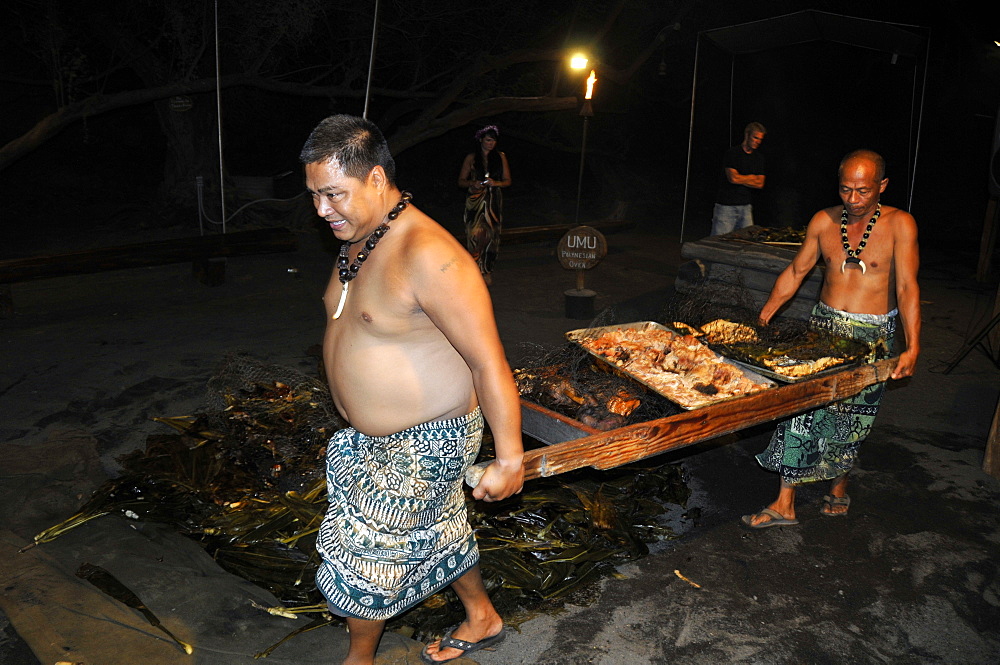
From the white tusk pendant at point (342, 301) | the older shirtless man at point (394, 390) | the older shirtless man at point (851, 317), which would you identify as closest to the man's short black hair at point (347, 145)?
the older shirtless man at point (394, 390)

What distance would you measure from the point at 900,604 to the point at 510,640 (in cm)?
181

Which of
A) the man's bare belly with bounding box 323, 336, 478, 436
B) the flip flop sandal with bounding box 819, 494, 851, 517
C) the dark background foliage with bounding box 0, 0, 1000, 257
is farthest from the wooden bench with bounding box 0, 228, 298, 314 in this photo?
the flip flop sandal with bounding box 819, 494, 851, 517

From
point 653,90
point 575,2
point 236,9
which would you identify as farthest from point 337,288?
point 653,90

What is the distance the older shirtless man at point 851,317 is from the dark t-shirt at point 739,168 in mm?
5056

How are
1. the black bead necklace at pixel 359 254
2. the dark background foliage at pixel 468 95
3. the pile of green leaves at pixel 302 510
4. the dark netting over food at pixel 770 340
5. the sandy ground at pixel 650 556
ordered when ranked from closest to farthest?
the black bead necklace at pixel 359 254 → the sandy ground at pixel 650 556 → the pile of green leaves at pixel 302 510 → the dark netting over food at pixel 770 340 → the dark background foliage at pixel 468 95

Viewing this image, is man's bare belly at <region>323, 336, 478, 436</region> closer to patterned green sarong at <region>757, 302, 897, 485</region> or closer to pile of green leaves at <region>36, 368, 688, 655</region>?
pile of green leaves at <region>36, 368, 688, 655</region>

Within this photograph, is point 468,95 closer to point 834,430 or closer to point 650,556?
point 834,430

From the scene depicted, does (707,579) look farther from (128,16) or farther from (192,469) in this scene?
(128,16)

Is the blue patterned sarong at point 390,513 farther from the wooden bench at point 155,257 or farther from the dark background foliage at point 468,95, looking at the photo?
the dark background foliage at point 468,95

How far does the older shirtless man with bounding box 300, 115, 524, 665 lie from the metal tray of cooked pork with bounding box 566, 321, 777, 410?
1.39 m

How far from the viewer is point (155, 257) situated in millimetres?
8883

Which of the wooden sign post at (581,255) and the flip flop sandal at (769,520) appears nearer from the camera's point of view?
the flip flop sandal at (769,520)

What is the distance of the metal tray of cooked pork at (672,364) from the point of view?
12.7ft

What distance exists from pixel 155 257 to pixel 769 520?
23.7 feet
